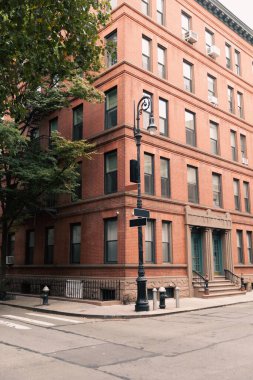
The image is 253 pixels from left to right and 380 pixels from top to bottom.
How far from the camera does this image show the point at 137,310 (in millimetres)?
15516

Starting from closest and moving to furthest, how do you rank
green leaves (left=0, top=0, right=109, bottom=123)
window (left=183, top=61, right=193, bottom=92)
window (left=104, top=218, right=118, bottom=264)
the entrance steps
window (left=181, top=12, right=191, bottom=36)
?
green leaves (left=0, top=0, right=109, bottom=123) < window (left=104, top=218, right=118, bottom=264) < the entrance steps < window (left=183, top=61, right=193, bottom=92) < window (left=181, top=12, right=191, bottom=36)

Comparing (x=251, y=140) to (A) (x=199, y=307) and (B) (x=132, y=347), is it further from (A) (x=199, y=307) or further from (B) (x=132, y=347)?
(B) (x=132, y=347)

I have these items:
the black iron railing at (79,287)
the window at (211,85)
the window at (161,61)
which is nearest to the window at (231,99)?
the window at (211,85)

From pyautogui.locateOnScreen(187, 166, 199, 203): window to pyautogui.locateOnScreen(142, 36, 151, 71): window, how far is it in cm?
641

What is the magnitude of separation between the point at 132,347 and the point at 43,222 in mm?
17147

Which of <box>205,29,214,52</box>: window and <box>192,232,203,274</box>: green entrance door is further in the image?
<box>205,29,214,52</box>: window

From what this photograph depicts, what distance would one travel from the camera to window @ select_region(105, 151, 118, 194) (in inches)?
818

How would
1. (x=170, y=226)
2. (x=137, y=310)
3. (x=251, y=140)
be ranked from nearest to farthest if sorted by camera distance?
1. (x=137, y=310)
2. (x=170, y=226)
3. (x=251, y=140)

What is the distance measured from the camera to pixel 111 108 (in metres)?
21.8

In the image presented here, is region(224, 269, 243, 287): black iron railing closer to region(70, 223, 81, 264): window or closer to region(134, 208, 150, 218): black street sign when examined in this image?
region(70, 223, 81, 264): window

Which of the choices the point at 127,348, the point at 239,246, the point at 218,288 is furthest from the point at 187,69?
the point at 127,348

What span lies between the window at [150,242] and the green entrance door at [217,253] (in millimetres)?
5939

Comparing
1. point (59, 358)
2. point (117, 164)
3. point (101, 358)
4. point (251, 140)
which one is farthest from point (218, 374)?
point (251, 140)

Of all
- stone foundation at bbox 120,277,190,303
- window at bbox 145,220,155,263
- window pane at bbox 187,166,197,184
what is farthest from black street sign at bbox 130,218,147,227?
window pane at bbox 187,166,197,184
